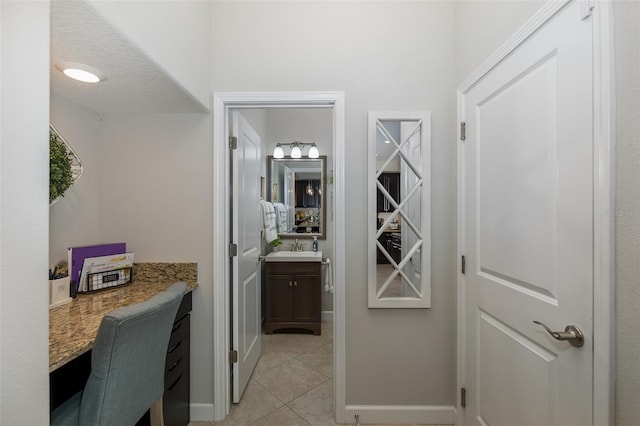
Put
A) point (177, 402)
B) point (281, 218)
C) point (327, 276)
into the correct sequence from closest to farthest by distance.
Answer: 1. point (177, 402)
2. point (327, 276)
3. point (281, 218)

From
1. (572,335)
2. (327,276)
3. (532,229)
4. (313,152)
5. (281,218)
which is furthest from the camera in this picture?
(281,218)

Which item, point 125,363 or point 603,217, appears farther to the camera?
point 125,363

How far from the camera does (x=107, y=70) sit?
4.18 ft

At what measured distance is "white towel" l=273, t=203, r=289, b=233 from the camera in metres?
3.46

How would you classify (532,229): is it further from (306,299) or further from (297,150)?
(297,150)

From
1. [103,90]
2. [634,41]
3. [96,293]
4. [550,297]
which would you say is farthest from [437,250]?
[103,90]

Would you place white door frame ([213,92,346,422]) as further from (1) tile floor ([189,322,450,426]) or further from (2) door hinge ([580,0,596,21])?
(2) door hinge ([580,0,596,21])

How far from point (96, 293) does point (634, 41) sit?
7.95 feet

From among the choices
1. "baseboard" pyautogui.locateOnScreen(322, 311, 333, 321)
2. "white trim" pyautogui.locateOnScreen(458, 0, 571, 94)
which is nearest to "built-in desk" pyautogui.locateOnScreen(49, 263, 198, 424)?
"baseboard" pyautogui.locateOnScreen(322, 311, 333, 321)

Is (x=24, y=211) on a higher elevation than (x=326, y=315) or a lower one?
higher

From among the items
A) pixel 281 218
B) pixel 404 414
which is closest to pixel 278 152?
pixel 281 218

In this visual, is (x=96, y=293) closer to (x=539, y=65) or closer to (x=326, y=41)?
(x=326, y=41)

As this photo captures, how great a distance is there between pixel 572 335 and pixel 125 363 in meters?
1.54

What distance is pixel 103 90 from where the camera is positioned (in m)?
1.48
